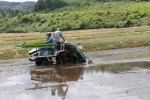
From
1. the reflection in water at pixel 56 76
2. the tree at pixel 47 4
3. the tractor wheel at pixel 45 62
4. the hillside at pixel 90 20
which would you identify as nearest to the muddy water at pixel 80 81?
the reflection in water at pixel 56 76

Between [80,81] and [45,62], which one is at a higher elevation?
[80,81]

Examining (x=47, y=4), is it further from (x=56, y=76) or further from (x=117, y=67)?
(x=56, y=76)

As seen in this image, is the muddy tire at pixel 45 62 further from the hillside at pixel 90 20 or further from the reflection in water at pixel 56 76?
the hillside at pixel 90 20

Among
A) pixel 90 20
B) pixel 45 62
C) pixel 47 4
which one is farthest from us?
pixel 47 4

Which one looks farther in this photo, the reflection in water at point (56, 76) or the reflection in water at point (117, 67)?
the reflection in water at point (117, 67)

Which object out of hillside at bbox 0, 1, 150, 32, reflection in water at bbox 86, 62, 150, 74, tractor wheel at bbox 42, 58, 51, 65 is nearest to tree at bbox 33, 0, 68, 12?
hillside at bbox 0, 1, 150, 32

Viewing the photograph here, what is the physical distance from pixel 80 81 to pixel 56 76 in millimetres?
1776

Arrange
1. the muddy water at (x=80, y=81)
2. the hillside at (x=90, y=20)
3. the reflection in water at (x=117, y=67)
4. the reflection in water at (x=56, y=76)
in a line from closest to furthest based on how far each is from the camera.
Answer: the muddy water at (x=80, y=81) → the reflection in water at (x=56, y=76) → the reflection in water at (x=117, y=67) → the hillside at (x=90, y=20)

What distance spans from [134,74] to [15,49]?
44.6 feet

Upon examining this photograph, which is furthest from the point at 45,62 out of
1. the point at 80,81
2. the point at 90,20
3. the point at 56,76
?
the point at 90,20

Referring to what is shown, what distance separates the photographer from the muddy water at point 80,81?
10.1m

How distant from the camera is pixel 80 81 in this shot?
12328 millimetres

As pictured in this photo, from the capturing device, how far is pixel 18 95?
413 inches

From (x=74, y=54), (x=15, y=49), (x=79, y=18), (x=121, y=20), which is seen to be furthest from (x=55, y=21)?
(x=74, y=54)
